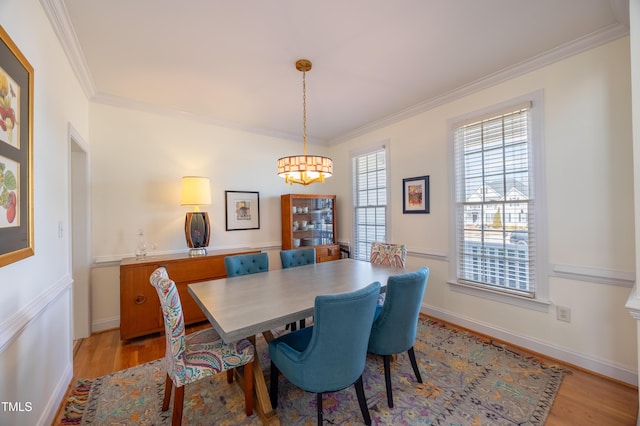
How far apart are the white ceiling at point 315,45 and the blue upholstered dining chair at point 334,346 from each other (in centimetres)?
193

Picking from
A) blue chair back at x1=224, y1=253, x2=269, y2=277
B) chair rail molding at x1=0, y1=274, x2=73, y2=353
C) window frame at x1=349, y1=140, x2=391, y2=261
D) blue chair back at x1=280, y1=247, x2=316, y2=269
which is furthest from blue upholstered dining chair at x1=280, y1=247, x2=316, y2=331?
chair rail molding at x1=0, y1=274, x2=73, y2=353

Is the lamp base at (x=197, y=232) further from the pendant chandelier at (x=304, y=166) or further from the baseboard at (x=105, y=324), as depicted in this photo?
the pendant chandelier at (x=304, y=166)

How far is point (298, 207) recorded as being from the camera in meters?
4.54

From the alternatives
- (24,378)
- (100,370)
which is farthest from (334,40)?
(100,370)

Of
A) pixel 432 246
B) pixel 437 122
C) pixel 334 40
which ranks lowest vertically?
pixel 432 246

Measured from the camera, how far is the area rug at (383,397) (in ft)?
5.85

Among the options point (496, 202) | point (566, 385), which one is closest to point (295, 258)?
point (496, 202)

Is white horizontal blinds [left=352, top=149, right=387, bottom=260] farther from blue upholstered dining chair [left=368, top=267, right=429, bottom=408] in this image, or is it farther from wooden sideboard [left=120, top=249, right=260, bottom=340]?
wooden sideboard [left=120, top=249, right=260, bottom=340]

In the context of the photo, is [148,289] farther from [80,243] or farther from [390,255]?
[390,255]

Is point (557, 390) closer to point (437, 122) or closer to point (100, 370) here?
point (437, 122)

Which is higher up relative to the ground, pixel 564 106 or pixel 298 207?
pixel 564 106

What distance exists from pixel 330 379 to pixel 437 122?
10.2 ft

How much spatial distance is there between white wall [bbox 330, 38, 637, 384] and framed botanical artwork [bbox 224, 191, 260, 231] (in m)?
3.28

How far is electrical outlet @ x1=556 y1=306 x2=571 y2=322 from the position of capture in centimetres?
238
